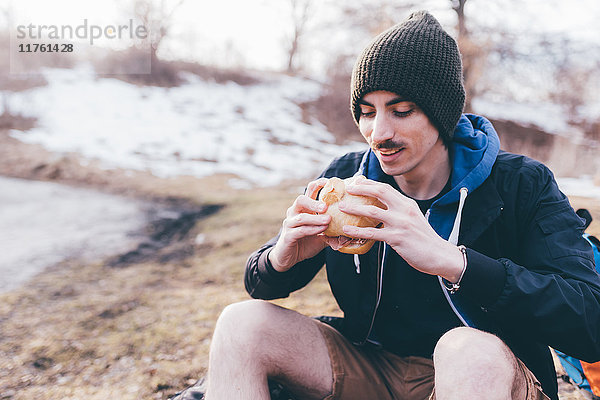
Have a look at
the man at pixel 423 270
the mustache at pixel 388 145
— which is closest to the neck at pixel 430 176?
the man at pixel 423 270

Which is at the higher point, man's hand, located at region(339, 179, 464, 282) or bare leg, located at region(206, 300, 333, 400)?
man's hand, located at region(339, 179, 464, 282)

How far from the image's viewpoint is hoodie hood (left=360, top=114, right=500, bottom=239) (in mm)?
1745

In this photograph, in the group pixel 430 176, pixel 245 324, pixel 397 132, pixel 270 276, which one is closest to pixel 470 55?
pixel 430 176

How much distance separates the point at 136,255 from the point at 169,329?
6.63 feet

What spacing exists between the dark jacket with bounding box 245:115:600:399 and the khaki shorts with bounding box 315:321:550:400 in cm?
11

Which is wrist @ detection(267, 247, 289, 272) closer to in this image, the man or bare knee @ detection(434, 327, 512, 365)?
the man

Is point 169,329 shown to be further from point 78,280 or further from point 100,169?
point 100,169

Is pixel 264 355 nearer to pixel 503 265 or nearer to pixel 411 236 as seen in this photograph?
pixel 411 236

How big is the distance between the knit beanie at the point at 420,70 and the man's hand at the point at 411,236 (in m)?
0.61

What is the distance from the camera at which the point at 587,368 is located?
182 cm

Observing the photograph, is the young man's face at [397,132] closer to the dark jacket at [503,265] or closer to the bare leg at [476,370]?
the dark jacket at [503,265]

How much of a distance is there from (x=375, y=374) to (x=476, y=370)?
635 mm

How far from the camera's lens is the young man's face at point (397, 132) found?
1812 millimetres

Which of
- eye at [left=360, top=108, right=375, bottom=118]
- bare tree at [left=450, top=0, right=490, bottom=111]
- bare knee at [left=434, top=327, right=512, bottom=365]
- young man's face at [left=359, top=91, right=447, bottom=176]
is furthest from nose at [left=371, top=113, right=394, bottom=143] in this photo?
bare tree at [left=450, top=0, right=490, bottom=111]
